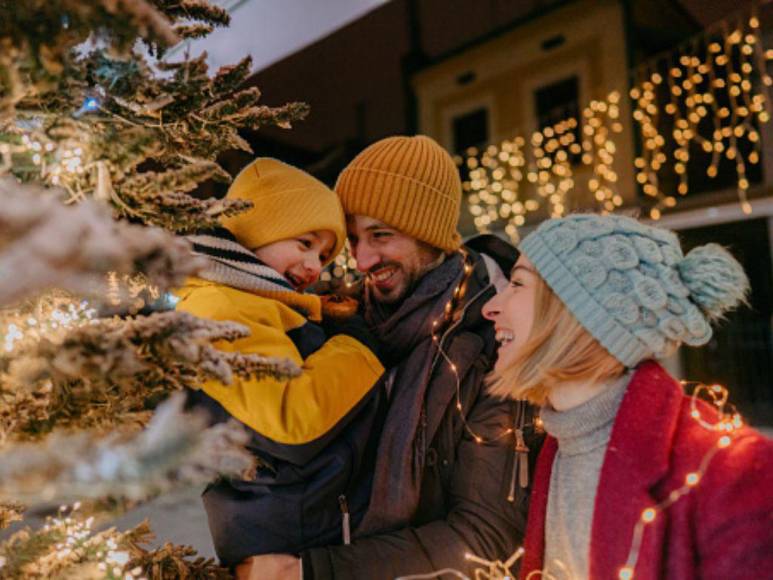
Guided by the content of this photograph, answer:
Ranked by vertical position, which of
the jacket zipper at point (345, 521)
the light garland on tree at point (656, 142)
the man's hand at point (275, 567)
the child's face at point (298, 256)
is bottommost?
the man's hand at point (275, 567)

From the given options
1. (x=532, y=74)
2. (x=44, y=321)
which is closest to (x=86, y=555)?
(x=44, y=321)

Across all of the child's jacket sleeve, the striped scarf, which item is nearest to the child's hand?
the striped scarf

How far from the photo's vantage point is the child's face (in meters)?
1.68

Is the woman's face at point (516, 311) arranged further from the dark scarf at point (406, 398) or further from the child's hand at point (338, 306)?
the child's hand at point (338, 306)

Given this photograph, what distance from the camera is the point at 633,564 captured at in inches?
42.8

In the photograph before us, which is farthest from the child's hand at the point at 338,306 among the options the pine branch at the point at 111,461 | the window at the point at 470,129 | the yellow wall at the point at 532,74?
the window at the point at 470,129

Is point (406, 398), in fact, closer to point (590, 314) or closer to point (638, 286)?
point (590, 314)

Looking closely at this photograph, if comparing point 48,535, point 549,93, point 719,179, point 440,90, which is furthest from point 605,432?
point 440,90

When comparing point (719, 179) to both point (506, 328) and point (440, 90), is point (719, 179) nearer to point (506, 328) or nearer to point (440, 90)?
point (440, 90)

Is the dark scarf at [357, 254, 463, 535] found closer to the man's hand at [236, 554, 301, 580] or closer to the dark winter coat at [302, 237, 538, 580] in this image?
the dark winter coat at [302, 237, 538, 580]

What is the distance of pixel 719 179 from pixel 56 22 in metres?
8.96

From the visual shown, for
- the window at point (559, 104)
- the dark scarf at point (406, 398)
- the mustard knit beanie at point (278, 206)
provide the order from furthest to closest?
the window at point (559, 104) → the mustard knit beanie at point (278, 206) → the dark scarf at point (406, 398)

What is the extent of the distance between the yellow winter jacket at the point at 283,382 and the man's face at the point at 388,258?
453mm

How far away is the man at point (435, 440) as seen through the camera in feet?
4.60
